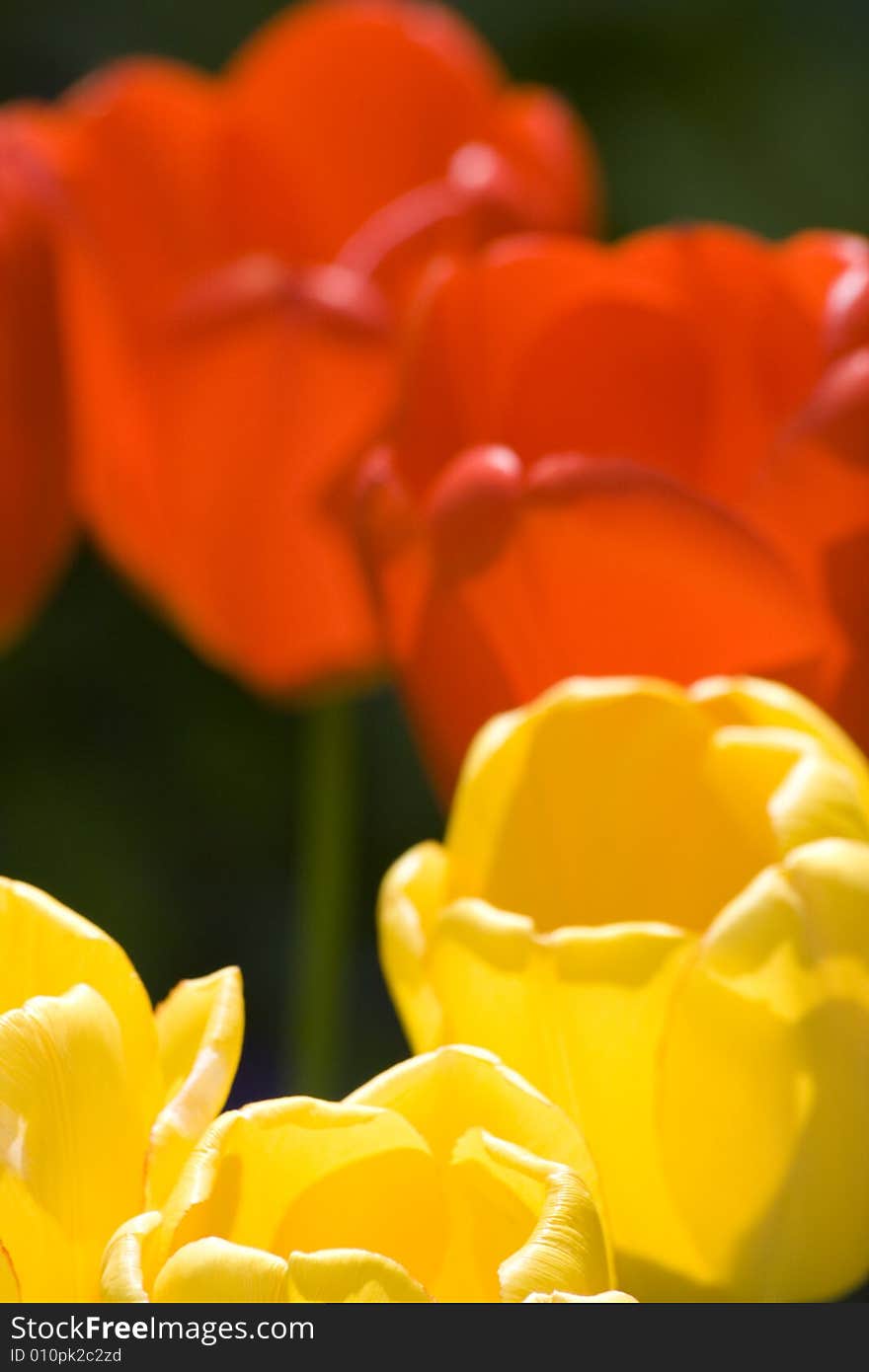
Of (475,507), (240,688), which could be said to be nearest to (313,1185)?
(475,507)

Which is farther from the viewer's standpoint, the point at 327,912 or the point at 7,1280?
the point at 327,912

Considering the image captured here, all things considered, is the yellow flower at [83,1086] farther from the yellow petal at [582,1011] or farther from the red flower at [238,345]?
the red flower at [238,345]

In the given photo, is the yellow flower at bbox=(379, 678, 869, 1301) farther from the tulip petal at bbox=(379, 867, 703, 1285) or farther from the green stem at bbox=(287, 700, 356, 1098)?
the green stem at bbox=(287, 700, 356, 1098)

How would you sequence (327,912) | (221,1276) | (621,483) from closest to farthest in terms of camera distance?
1. (221,1276)
2. (621,483)
3. (327,912)

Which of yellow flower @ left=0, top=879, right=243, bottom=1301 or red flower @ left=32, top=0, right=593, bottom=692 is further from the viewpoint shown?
red flower @ left=32, top=0, right=593, bottom=692

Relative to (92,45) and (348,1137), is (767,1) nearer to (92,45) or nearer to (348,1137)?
(92,45)

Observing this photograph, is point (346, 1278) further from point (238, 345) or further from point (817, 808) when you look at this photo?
point (238, 345)

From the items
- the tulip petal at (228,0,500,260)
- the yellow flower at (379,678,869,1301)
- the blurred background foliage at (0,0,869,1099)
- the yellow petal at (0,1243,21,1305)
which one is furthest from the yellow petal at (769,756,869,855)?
the blurred background foliage at (0,0,869,1099)
